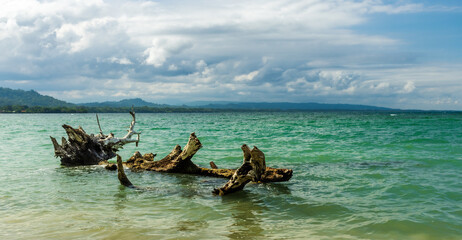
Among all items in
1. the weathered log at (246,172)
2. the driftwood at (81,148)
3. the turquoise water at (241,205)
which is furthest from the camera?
the driftwood at (81,148)

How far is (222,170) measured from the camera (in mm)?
13352

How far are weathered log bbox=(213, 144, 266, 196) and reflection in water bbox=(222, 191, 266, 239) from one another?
274mm

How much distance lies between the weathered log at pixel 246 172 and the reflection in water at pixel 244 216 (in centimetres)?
27

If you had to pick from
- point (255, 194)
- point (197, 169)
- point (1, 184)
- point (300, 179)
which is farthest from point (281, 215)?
point (1, 184)

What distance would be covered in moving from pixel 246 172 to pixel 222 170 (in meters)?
2.98

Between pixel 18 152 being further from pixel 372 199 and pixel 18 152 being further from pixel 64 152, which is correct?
pixel 372 199

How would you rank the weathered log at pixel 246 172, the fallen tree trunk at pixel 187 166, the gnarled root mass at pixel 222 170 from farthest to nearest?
the fallen tree trunk at pixel 187 166
the gnarled root mass at pixel 222 170
the weathered log at pixel 246 172

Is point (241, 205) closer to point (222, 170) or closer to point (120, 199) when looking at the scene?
point (120, 199)

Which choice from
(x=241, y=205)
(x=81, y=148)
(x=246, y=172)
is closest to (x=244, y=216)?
(x=241, y=205)

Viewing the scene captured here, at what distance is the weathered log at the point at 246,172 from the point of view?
32.8 ft

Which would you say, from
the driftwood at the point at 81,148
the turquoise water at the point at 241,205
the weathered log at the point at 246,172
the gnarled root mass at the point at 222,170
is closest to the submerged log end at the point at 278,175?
the gnarled root mass at the point at 222,170

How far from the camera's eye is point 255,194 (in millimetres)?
10594

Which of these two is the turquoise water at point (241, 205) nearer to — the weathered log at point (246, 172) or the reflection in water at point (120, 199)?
the reflection in water at point (120, 199)

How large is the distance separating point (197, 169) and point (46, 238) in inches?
301
